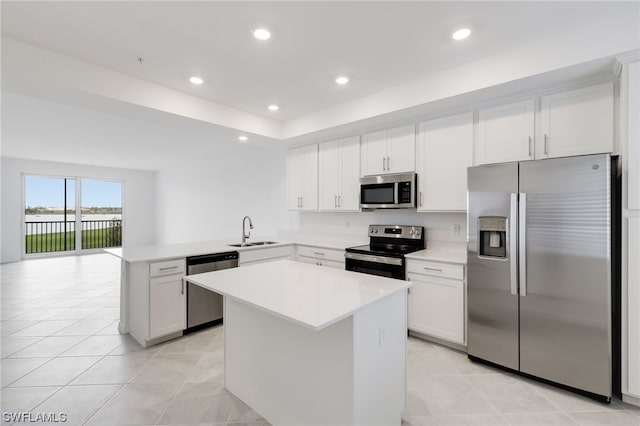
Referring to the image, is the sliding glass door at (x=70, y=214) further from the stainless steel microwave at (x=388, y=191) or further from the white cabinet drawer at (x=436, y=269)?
the white cabinet drawer at (x=436, y=269)

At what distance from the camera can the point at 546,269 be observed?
7.20 feet

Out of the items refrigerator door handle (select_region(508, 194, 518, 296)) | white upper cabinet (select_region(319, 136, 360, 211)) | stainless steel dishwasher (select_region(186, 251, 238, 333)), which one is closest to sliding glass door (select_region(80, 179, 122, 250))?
stainless steel dishwasher (select_region(186, 251, 238, 333))

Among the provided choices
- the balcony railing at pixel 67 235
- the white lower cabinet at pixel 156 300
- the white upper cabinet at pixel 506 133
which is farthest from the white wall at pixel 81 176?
the white upper cabinet at pixel 506 133

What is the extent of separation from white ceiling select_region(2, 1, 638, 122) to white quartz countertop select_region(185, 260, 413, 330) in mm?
1817

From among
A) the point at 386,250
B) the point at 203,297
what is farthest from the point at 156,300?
the point at 386,250

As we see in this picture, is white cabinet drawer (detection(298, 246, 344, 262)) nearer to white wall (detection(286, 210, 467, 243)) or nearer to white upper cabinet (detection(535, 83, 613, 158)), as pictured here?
white wall (detection(286, 210, 467, 243))

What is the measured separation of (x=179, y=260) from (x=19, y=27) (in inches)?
86.7

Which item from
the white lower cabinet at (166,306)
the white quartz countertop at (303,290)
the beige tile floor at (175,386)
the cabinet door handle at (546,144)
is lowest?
the beige tile floor at (175,386)

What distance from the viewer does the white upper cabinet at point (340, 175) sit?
389cm

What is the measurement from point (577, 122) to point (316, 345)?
2709 mm

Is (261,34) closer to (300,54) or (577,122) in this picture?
(300,54)

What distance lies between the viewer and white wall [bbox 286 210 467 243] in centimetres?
336

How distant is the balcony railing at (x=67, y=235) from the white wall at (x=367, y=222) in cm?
717

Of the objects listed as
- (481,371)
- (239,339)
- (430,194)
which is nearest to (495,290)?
(481,371)
